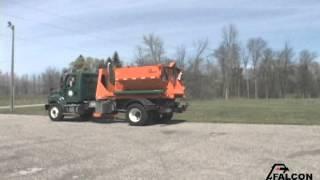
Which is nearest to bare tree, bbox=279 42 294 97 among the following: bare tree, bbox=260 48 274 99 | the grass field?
bare tree, bbox=260 48 274 99

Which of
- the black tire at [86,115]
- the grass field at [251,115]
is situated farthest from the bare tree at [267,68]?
the black tire at [86,115]

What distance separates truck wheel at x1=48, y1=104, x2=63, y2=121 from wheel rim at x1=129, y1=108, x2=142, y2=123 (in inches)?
198

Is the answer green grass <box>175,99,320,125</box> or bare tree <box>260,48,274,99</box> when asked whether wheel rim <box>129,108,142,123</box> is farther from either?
bare tree <box>260,48,274,99</box>

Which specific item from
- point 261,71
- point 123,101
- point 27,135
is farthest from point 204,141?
point 261,71

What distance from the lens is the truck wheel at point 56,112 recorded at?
86.9 feet

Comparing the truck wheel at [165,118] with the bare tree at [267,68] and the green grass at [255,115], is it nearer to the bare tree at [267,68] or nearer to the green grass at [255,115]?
the green grass at [255,115]

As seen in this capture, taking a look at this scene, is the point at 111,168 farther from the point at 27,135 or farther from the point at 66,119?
the point at 66,119

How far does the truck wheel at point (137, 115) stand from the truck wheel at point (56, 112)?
481cm

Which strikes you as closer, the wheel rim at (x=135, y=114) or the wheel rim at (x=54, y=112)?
A: the wheel rim at (x=135, y=114)

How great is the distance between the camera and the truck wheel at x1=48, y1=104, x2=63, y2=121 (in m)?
26.5

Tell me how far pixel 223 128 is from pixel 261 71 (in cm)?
10844

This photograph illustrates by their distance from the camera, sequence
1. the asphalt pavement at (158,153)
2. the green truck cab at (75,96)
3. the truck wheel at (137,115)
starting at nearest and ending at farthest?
the asphalt pavement at (158,153) < the truck wheel at (137,115) < the green truck cab at (75,96)

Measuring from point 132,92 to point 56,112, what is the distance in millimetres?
5080

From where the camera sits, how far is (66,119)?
2758 centimetres
